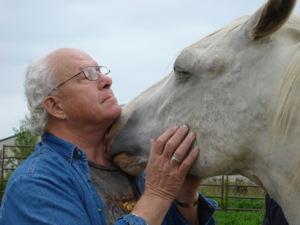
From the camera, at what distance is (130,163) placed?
1.76 meters

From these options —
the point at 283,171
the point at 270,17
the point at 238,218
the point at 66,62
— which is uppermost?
the point at 66,62

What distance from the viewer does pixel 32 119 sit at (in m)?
1.82

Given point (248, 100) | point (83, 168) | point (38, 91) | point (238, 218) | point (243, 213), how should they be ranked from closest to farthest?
point (248, 100) → point (83, 168) → point (38, 91) → point (238, 218) → point (243, 213)

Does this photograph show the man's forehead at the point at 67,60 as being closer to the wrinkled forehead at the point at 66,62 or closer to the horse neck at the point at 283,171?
the wrinkled forehead at the point at 66,62

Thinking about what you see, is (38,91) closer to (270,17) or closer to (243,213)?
(270,17)

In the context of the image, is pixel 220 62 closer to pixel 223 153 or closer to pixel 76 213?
pixel 223 153

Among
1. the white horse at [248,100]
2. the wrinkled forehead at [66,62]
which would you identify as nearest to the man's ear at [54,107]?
the wrinkled forehead at [66,62]

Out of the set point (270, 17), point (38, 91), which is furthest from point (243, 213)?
point (270, 17)

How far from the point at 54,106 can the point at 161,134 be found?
2.53 ft

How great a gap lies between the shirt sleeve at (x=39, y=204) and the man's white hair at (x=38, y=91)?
51 cm

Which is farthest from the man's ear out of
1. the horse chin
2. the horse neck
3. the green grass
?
the green grass

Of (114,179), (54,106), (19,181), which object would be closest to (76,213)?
(19,181)

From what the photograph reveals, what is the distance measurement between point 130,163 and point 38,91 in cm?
80

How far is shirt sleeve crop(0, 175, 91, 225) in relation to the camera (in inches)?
48.5
